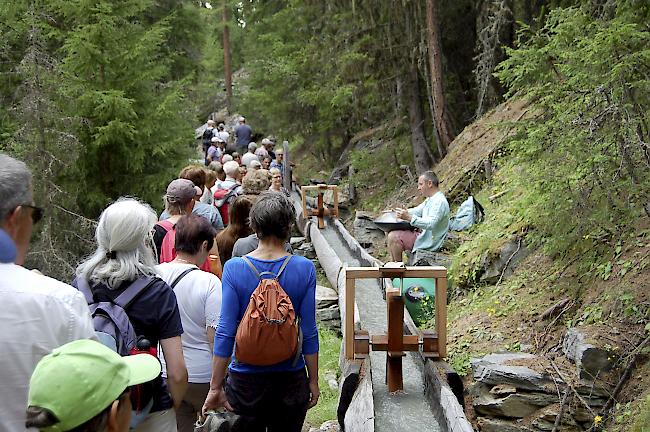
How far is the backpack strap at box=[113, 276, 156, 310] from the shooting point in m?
2.92

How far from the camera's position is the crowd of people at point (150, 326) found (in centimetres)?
185

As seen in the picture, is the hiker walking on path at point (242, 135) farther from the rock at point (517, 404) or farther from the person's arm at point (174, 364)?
the person's arm at point (174, 364)


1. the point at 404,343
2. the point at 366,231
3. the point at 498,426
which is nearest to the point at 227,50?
the point at 366,231

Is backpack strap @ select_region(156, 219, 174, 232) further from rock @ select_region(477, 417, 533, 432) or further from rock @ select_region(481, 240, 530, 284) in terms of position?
rock @ select_region(481, 240, 530, 284)

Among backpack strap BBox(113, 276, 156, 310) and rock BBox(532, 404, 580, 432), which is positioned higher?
backpack strap BBox(113, 276, 156, 310)

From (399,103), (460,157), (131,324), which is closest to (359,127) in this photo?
(399,103)

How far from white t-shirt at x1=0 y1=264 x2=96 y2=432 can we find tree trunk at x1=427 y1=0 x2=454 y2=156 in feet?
40.4

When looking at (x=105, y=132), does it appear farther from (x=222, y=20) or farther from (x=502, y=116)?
(x=222, y=20)

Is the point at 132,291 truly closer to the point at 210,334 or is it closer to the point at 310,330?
the point at 210,334

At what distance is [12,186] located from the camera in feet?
Result: 7.48

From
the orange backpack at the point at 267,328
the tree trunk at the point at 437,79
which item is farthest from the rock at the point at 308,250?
the orange backpack at the point at 267,328

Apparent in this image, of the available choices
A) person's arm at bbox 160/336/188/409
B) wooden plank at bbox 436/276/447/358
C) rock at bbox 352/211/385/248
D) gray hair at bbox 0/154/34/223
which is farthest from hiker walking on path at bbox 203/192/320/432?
rock at bbox 352/211/385/248

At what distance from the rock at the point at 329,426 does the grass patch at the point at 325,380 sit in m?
0.09

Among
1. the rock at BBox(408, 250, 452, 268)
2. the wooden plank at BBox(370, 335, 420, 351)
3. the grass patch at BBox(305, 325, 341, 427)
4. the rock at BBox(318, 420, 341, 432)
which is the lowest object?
the grass patch at BBox(305, 325, 341, 427)
